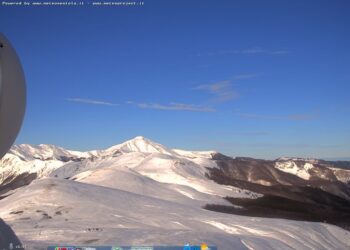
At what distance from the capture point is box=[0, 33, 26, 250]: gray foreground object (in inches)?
238

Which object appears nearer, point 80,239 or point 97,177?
point 80,239

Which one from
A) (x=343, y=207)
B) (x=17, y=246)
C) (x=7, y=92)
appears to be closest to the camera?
(x=7, y=92)

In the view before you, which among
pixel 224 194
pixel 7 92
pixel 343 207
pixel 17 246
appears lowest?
pixel 343 207

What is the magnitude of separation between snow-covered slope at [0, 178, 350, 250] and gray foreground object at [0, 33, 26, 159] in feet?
29.6

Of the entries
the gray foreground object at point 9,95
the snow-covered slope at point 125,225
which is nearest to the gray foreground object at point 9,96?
the gray foreground object at point 9,95

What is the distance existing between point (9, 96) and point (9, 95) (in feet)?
0.05

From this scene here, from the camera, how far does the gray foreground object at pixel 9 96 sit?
19.8 feet

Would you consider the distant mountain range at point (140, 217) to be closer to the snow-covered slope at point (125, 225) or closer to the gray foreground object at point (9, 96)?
the snow-covered slope at point (125, 225)

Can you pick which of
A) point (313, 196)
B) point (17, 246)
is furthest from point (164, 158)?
point (17, 246)

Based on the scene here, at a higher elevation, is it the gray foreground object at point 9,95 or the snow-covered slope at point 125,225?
the gray foreground object at point 9,95

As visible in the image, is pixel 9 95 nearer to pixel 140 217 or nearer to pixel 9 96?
pixel 9 96

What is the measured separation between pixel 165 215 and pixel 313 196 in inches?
4064

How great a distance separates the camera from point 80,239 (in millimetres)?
18516

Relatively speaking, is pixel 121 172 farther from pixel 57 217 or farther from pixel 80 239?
pixel 80 239
